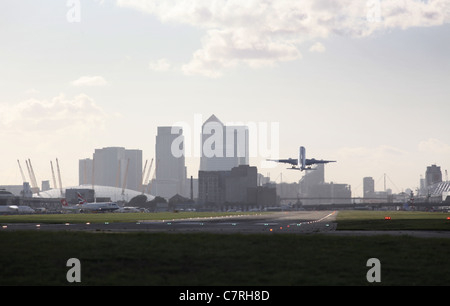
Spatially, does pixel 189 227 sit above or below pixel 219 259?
below

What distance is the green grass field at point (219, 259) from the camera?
2841 cm

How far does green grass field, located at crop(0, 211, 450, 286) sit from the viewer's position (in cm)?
2841

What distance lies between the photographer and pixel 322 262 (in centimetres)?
3275

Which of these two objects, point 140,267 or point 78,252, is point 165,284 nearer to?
point 140,267

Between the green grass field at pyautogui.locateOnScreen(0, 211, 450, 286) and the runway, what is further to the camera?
the runway

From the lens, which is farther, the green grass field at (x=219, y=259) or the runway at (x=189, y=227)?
the runway at (x=189, y=227)

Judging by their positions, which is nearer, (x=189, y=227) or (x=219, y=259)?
(x=219, y=259)

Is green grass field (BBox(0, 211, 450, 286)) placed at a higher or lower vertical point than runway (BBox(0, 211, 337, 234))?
higher

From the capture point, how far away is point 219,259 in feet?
108

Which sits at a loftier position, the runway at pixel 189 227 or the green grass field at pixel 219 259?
the green grass field at pixel 219 259
